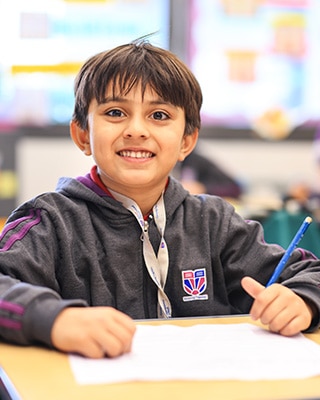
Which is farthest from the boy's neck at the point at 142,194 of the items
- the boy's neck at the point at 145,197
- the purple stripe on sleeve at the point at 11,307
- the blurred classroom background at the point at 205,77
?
the blurred classroom background at the point at 205,77

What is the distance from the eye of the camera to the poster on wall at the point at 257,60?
4797 mm

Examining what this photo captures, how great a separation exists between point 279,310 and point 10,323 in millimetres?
396

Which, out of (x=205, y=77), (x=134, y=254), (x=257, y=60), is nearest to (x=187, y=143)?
(x=134, y=254)

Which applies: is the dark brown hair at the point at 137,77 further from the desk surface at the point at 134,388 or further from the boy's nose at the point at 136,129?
the desk surface at the point at 134,388

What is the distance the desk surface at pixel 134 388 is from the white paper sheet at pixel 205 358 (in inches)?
0.6

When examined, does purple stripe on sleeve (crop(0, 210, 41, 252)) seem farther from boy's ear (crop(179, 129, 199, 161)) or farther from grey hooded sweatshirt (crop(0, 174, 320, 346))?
boy's ear (crop(179, 129, 199, 161))

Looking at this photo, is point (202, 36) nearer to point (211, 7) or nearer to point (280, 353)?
point (211, 7)

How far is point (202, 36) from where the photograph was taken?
4.80m

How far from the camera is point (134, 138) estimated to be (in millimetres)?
1290

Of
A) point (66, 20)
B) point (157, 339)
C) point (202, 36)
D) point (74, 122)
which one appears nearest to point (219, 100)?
point (202, 36)

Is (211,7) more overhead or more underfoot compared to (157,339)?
more overhead

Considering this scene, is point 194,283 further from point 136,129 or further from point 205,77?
point 205,77

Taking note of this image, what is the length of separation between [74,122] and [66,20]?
330 cm

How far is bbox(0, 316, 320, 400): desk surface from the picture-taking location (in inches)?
30.9
